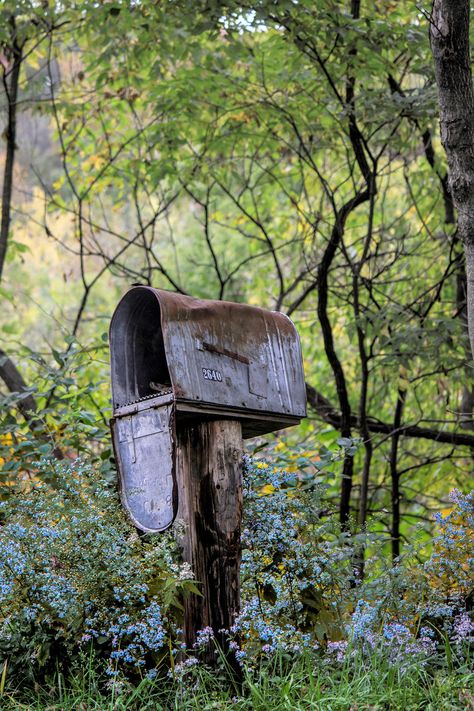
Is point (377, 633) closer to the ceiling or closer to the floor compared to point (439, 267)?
closer to the floor

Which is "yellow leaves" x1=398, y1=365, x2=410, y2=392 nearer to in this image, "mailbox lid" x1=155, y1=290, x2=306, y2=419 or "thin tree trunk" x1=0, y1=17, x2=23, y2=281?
"mailbox lid" x1=155, y1=290, x2=306, y2=419

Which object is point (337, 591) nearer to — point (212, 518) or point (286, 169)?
point (212, 518)

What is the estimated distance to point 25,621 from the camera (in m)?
2.87

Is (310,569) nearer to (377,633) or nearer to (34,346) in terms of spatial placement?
(377,633)

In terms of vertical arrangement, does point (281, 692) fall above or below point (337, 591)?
below

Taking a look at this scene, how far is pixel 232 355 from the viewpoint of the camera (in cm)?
300

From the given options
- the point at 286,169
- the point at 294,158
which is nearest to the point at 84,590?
the point at 286,169

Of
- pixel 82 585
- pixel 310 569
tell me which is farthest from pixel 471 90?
pixel 82 585

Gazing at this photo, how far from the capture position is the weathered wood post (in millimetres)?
2814

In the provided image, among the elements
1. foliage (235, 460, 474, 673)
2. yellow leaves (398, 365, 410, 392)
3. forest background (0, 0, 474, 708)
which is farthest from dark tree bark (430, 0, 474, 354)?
yellow leaves (398, 365, 410, 392)

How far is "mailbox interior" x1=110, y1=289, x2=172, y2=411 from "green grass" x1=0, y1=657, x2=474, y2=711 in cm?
95

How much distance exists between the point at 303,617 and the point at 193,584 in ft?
1.42

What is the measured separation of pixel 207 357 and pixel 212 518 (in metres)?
0.54

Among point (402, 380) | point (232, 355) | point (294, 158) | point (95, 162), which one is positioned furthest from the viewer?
point (294, 158)
